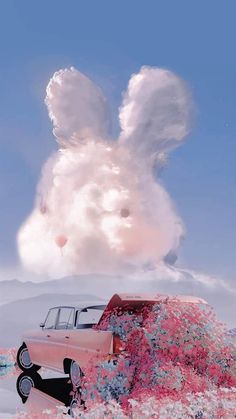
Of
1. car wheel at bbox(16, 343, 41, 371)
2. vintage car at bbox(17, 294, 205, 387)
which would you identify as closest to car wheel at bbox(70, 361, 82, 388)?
vintage car at bbox(17, 294, 205, 387)

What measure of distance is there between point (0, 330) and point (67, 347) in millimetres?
4025

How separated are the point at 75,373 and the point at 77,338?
19.9 inches

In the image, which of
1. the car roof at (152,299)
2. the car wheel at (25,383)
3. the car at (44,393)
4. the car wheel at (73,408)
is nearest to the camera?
the car wheel at (73,408)

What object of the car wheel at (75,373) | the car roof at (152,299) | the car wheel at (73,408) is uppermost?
the car roof at (152,299)

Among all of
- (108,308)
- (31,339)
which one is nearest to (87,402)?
(108,308)

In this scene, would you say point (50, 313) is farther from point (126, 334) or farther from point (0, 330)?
point (0, 330)

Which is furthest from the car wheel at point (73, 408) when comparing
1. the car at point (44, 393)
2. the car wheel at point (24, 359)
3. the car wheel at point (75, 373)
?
the car wheel at point (24, 359)

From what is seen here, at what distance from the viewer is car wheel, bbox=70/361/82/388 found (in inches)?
327

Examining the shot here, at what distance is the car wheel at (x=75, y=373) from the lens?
830 centimetres

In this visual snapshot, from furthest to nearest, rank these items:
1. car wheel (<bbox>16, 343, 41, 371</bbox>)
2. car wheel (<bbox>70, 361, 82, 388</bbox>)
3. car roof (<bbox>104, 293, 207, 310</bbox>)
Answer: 1. car wheel (<bbox>16, 343, 41, 371</bbox>)
2. car roof (<bbox>104, 293, 207, 310</bbox>)
3. car wheel (<bbox>70, 361, 82, 388</bbox>)

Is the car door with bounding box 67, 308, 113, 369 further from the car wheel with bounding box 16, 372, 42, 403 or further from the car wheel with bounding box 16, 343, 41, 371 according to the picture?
the car wheel with bounding box 16, 343, 41, 371

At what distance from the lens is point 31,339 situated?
10.3 m

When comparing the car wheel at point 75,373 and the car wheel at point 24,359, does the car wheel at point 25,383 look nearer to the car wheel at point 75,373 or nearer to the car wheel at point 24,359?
the car wheel at point 24,359

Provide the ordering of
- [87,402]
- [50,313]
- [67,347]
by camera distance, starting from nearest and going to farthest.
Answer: [87,402] → [67,347] → [50,313]
